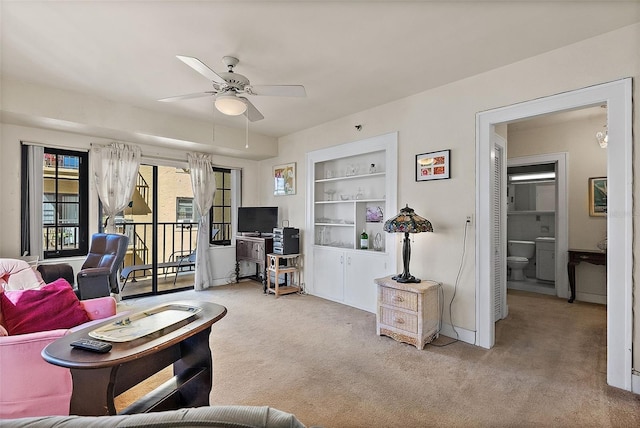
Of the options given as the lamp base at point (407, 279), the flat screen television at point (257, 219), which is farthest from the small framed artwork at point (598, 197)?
the flat screen television at point (257, 219)

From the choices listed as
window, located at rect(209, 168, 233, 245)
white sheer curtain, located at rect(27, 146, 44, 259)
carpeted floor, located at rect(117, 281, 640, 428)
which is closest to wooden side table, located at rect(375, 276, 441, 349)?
carpeted floor, located at rect(117, 281, 640, 428)

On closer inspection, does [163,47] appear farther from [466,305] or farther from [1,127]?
[466,305]

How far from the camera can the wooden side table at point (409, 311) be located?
294cm

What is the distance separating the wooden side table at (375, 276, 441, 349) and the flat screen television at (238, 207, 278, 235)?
2710 millimetres

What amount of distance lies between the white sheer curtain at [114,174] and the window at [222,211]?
1420 millimetres

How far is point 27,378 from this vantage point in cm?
162

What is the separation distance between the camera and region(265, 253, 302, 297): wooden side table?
4.86 meters

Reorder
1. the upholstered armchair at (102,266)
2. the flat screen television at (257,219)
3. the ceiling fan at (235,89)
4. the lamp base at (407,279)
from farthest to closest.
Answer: the flat screen television at (257,219)
the upholstered armchair at (102,266)
the lamp base at (407,279)
the ceiling fan at (235,89)

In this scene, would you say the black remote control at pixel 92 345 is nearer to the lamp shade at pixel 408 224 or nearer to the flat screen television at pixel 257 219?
the lamp shade at pixel 408 224

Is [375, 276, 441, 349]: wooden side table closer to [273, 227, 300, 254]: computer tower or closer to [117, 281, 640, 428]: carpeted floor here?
[117, 281, 640, 428]: carpeted floor

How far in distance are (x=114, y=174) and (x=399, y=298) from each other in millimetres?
4196

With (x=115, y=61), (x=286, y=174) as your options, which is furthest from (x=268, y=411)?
(x=286, y=174)

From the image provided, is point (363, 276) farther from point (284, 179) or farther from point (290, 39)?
point (290, 39)

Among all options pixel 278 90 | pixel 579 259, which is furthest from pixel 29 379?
pixel 579 259
